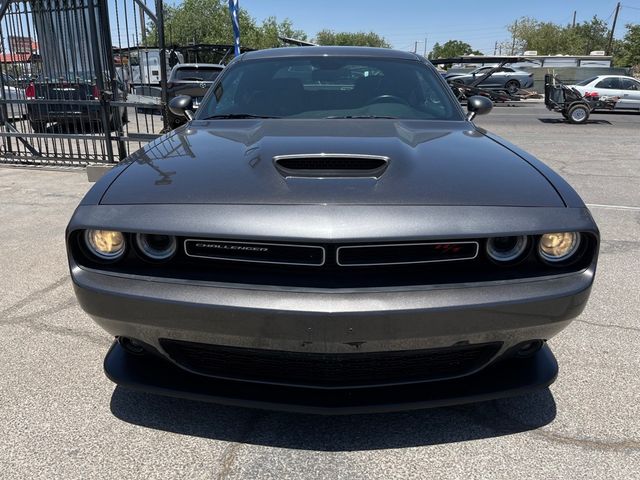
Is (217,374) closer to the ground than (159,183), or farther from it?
closer to the ground

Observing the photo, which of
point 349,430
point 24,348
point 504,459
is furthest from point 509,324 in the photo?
point 24,348

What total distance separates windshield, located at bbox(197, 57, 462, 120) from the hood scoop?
1020mm

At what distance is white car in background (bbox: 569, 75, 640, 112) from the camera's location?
739 inches

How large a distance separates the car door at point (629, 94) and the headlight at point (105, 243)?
21152mm

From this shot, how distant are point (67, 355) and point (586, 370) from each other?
262 cm

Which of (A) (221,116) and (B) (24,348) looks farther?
(A) (221,116)

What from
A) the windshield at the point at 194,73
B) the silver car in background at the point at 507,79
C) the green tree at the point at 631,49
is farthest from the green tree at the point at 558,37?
the windshield at the point at 194,73

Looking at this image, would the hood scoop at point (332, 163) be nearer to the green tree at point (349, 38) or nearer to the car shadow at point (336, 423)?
the car shadow at point (336, 423)

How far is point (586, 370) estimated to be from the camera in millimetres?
2627

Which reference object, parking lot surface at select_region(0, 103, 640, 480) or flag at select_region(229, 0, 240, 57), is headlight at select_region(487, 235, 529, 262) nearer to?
parking lot surface at select_region(0, 103, 640, 480)

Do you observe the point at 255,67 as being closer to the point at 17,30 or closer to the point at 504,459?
the point at 504,459

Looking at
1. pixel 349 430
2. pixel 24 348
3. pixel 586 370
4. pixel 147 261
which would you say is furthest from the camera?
pixel 24 348

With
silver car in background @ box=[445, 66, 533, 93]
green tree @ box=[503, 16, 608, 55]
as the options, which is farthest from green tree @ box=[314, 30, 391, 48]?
silver car in background @ box=[445, 66, 533, 93]

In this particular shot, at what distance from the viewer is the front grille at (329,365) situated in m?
1.89
